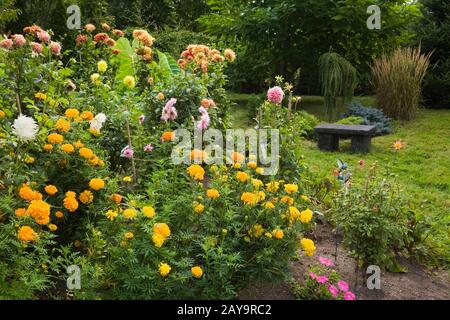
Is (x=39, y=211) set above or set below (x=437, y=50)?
below

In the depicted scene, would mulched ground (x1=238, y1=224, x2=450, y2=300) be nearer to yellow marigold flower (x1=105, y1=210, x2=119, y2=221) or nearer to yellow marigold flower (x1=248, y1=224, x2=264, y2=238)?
yellow marigold flower (x1=248, y1=224, x2=264, y2=238)

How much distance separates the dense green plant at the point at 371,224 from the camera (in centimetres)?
315

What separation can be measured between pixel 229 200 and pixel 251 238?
28 centimetres

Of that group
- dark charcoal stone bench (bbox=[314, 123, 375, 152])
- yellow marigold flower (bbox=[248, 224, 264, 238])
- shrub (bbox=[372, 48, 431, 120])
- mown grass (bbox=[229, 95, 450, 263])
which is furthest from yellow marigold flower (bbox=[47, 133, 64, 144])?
shrub (bbox=[372, 48, 431, 120])

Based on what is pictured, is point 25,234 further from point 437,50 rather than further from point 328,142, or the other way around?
point 437,50

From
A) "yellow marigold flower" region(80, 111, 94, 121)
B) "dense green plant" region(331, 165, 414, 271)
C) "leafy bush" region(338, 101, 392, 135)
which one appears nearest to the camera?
"dense green plant" region(331, 165, 414, 271)

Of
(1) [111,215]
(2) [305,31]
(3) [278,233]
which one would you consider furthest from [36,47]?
(2) [305,31]

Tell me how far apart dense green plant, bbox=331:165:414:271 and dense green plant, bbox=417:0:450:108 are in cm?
877

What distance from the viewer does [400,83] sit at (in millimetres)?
9625

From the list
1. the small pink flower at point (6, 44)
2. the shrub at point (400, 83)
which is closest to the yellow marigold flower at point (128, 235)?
the small pink flower at point (6, 44)

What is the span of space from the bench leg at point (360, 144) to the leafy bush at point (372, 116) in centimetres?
143

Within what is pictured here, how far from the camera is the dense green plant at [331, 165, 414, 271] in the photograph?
3152 mm

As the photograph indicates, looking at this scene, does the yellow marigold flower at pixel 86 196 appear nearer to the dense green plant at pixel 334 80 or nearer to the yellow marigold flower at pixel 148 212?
the yellow marigold flower at pixel 148 212

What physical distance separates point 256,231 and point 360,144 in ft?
15.9
